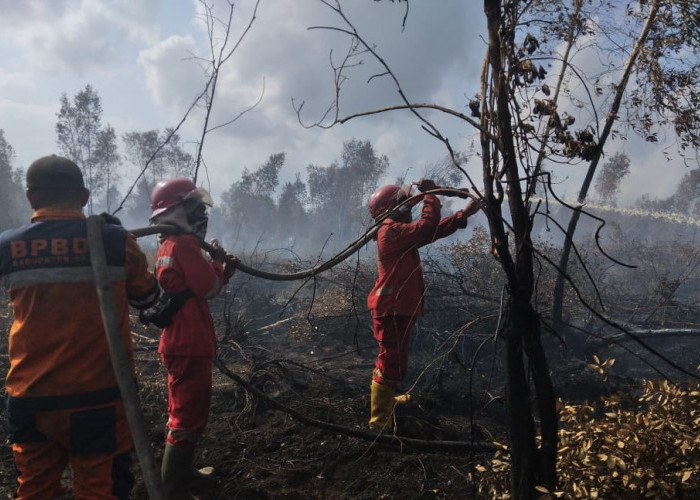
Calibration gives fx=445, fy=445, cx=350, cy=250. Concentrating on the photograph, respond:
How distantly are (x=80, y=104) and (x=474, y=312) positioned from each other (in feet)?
159

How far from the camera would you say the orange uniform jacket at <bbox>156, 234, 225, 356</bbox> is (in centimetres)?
307

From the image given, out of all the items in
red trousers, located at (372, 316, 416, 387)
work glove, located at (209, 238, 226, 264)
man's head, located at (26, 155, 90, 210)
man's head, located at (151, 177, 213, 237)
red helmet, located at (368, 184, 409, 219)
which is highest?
red helmet, located at (368, 184, 409, 219)

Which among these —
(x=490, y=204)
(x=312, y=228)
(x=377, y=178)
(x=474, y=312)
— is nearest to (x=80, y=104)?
(x=377, y=178)

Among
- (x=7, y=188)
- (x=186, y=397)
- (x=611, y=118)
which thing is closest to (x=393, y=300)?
(x=186, y=397)

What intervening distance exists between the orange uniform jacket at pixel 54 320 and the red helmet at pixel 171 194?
1134 mm

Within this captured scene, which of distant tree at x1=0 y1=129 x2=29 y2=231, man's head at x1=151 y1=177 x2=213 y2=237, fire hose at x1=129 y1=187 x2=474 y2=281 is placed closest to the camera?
fire hose at x1=129 y1=187 x2=474 y2=281

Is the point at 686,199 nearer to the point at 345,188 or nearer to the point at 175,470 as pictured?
the point at 345,188

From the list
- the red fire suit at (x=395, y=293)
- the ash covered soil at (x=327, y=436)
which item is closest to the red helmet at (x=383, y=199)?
the red fire suit at (x=395, y=293)

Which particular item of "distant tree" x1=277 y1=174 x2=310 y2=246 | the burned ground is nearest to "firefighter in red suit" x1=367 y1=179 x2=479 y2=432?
the burned ground

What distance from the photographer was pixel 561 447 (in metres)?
2.16

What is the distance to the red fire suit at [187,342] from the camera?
3055 millimetres

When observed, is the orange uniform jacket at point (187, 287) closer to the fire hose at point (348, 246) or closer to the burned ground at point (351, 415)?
the fire hose at point (348, 246)

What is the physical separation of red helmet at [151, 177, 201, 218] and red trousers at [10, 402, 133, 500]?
1618 mm

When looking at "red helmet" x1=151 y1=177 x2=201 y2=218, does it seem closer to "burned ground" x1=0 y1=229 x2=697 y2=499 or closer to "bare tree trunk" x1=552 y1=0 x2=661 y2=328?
"burned ground" x1=0 y1=229 x2=697 y2=499
